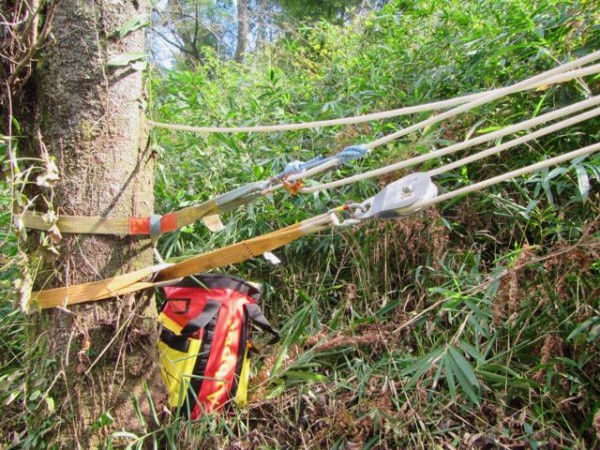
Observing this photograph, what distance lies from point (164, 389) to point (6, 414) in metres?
0.47

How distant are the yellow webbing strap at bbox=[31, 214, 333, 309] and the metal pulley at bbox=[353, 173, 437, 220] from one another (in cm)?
12

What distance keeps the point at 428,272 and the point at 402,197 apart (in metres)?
0.68

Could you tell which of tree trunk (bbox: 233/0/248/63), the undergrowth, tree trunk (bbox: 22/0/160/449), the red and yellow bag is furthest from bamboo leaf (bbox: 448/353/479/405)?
tree trunk (bbox: 233/0/248/63)

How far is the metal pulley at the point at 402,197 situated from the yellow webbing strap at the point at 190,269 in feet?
0.39

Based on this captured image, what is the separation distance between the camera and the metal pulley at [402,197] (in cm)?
96

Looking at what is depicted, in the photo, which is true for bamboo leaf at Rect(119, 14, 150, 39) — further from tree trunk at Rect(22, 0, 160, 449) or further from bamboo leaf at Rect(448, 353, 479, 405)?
bamboo leaf at Rect(448, 353, 479, 405)

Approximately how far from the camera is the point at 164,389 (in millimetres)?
1287

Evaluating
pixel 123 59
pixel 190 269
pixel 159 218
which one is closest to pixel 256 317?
pixel 190 269

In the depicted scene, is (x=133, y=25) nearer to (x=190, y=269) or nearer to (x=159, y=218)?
(x=159, y=218)

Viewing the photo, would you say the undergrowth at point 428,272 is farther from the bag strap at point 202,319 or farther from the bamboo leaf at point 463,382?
the bag strap at point 202,319

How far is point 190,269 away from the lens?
1214mm

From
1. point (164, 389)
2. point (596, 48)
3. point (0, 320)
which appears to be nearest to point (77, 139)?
point (164, 389)

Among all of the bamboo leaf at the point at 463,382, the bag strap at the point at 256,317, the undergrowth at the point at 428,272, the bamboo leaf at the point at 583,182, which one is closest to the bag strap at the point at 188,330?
the bag strap at the point at 256,317

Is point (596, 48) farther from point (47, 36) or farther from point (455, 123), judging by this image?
point (47, 36)
